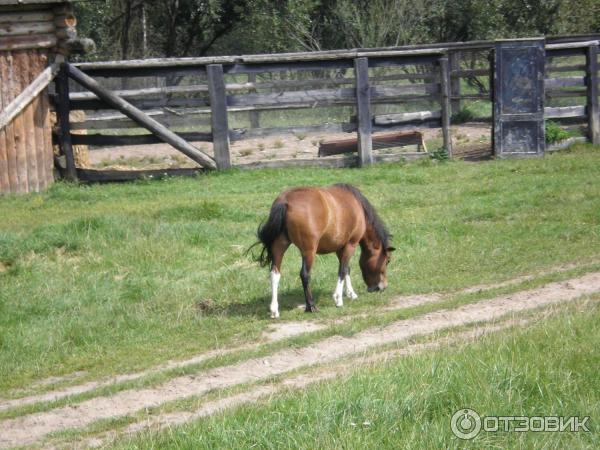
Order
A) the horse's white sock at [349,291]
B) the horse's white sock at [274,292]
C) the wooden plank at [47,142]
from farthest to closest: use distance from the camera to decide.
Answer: the wooden plank at [47,142], the horse's white sock at [349,291], the horse's white sock at [274,292]

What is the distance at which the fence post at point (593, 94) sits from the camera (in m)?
20.5

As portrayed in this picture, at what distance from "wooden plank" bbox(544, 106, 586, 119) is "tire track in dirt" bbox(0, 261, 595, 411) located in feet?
30.0

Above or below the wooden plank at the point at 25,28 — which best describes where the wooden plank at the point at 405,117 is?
below

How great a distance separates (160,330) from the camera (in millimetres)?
10195

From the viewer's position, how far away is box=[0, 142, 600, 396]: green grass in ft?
32.8

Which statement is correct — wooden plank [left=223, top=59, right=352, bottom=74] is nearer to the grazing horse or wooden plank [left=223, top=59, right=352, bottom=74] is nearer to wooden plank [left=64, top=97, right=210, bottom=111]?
wooden plank [left=64, top=97, right=210, bottom=111]

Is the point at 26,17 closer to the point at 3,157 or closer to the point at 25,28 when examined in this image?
the point at 25,28

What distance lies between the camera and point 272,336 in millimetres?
9797

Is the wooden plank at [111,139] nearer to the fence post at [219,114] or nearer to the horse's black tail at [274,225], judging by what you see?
the fence post at [219,114]

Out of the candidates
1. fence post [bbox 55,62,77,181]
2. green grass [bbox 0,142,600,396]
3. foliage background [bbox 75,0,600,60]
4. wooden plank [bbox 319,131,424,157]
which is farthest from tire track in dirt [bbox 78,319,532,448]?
foliage background [bbox 75,0,600,60]

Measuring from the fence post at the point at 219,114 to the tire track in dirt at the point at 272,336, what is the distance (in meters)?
8.54

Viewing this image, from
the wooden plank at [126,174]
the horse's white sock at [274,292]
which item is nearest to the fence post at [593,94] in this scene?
the wooden plank at [126,174]

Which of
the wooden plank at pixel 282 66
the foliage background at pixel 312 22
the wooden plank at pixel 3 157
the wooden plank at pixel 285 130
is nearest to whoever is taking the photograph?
the wooden plank at pixel 3 157

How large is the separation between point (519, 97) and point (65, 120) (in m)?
8.46
